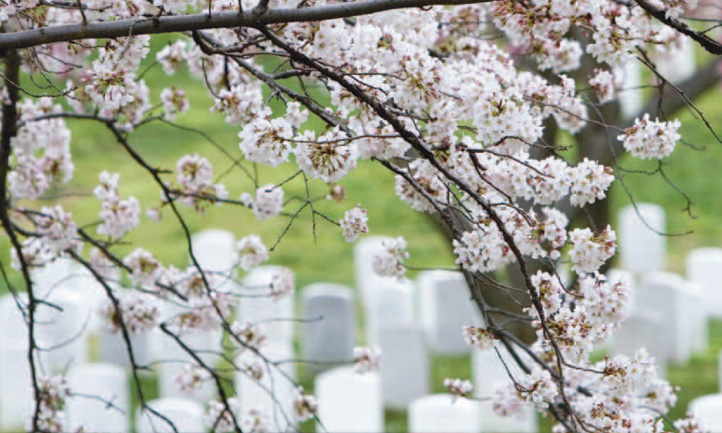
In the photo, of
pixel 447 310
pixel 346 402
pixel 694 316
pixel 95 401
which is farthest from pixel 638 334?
pixel 95 401

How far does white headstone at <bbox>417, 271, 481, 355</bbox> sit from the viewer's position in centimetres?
594

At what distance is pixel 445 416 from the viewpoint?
3.88 m

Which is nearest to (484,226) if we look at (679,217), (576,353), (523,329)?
(576,353)

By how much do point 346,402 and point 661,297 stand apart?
2.35 metres

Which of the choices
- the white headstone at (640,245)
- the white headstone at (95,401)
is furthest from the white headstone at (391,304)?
the white headstone at (640,245)

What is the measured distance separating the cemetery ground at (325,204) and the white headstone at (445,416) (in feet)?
6.79

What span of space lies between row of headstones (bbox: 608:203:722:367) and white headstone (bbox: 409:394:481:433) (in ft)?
4.91

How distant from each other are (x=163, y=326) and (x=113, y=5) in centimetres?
124

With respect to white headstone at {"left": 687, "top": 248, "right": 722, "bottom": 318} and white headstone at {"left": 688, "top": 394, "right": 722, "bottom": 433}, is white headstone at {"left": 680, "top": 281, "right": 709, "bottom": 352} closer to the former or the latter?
white headstone at {"left": 687, "top": 248, "right": 722, "bottom": 318}

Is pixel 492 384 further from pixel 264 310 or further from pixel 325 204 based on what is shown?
pixel 325 204

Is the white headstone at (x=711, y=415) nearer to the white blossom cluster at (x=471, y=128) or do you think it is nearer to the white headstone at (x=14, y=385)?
the white blossom cluster at (x=471, y=128)

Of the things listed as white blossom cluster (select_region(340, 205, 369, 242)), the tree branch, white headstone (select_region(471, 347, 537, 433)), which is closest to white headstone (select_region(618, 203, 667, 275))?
white headstone (select_region(471, 347, 537, 433))

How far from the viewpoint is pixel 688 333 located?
240 inches

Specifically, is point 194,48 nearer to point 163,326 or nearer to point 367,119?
point 163,326
